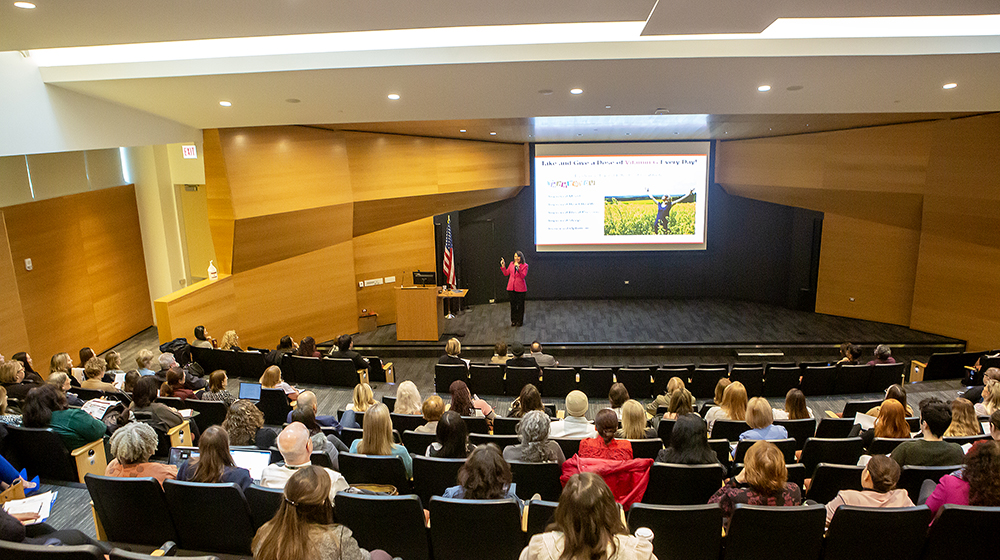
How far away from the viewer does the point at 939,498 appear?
3.44 meters

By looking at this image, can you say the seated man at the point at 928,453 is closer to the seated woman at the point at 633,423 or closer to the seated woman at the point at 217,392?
the seated woman at the point at 633,423

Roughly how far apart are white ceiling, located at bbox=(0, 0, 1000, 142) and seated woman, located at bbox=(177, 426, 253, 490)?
10.3 ft

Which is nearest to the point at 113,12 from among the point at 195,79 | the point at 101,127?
the point at 195,79

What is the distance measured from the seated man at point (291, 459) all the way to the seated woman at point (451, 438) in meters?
0.71

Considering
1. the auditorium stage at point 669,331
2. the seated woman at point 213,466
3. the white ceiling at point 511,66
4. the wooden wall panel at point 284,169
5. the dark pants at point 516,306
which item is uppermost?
the white ceiling at point 511,66

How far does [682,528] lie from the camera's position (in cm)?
319

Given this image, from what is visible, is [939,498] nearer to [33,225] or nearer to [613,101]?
[613,101]

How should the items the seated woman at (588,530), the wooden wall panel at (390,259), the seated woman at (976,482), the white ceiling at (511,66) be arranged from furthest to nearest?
the wooden wall panel at (390,259) → the white ceiling at (511,66) → the seated woman at (976,482) → the seated woman at (588,530)

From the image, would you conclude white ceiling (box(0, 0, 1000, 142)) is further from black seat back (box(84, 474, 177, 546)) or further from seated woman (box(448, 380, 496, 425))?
black seat back (box(84, 474, 177, 546))

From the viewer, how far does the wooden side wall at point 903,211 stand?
985 centimetres

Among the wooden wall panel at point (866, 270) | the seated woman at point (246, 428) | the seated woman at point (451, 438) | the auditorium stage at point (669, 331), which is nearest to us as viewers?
the seated woman at point (451, 438)

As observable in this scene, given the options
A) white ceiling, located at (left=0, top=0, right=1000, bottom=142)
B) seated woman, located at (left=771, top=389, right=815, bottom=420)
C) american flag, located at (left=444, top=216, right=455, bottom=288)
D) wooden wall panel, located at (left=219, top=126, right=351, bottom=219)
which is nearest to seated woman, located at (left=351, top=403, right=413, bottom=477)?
white ceiling, located at (left=0, top=0, right=1000, bottom=142)

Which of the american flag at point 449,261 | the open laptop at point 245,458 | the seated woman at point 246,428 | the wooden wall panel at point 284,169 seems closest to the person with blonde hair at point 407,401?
the seated woman at point 246,428

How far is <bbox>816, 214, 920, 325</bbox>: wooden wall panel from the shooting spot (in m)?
11.6
